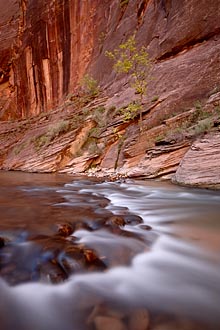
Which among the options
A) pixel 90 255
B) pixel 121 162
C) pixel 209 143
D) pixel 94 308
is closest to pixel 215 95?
pixel 209 143

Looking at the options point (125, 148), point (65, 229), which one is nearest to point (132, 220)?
point (65, 229)

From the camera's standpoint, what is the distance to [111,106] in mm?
13664

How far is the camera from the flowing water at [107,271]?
67.8 inches

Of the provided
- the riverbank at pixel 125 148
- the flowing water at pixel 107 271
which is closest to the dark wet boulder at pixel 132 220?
the flowing water at pixel 107 271

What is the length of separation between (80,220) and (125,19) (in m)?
18.4

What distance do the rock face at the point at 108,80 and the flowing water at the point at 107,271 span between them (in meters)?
4.43

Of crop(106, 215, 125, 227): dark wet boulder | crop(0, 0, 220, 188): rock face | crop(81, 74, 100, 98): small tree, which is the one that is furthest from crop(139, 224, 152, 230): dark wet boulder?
crop(81, 74, 100, 98): small tree

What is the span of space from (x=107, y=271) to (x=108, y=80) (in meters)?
16.6

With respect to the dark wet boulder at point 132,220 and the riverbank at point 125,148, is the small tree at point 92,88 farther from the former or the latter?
the dark wet boulder at point 132,220

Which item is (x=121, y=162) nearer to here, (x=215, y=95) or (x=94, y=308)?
(x=215, y=95)

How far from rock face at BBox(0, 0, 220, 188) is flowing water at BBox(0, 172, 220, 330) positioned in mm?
4435

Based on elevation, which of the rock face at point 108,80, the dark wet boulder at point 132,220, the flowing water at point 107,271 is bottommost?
the flowing water at point 107,271

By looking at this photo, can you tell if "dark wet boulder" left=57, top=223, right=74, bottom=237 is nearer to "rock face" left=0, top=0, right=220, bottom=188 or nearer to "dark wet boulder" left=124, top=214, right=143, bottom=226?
"dark wet boulder" left=124, top=214, right=143, bottom=226

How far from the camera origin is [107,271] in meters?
2.32
